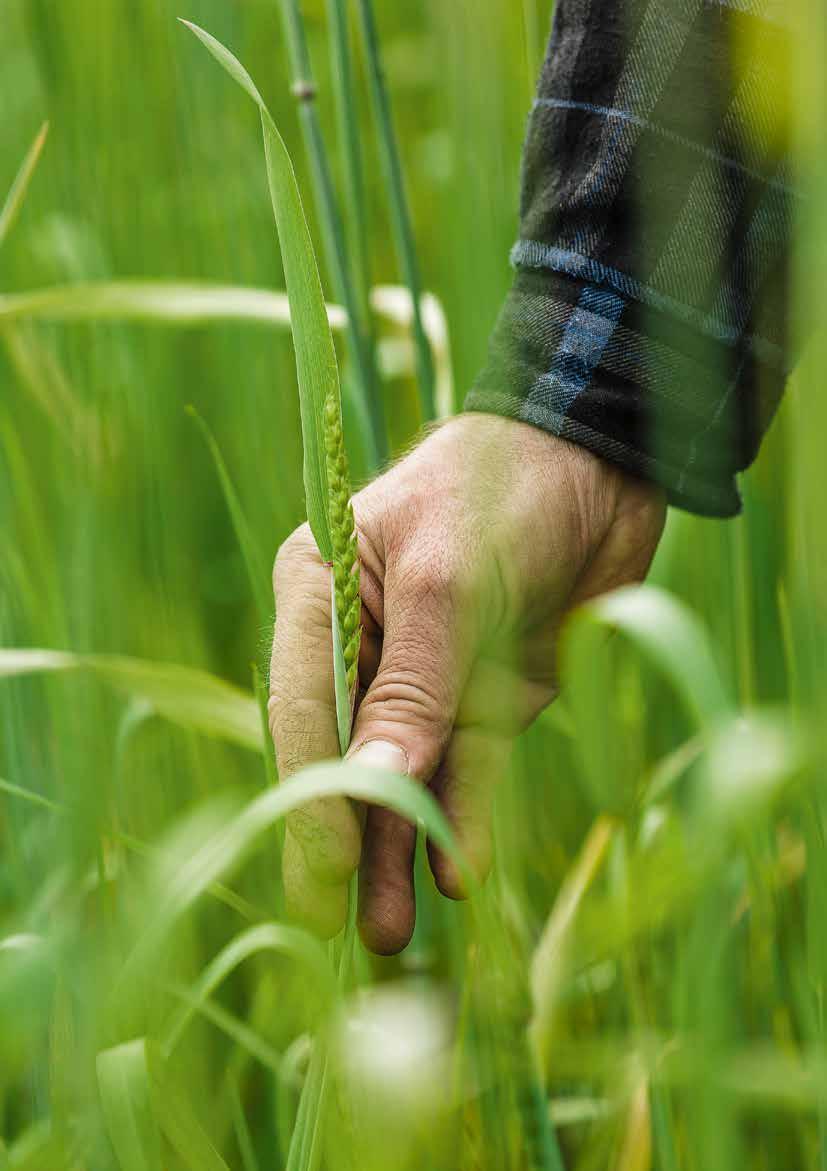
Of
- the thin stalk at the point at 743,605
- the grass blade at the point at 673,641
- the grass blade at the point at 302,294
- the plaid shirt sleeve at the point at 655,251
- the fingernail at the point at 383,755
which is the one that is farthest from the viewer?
the thin stalk at the point at 743,605

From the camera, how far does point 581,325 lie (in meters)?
0.64

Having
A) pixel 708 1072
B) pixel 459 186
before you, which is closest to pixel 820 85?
pixel 708 1072

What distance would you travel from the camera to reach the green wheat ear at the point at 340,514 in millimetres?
378

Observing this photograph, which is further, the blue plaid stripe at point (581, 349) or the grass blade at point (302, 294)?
the blue plaid stripe at point (581, 349)

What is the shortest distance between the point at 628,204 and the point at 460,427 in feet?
0.47

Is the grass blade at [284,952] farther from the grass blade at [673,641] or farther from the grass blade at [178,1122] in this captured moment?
the grass blade at [673,641]

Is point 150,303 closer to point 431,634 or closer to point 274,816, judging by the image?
point 431,634

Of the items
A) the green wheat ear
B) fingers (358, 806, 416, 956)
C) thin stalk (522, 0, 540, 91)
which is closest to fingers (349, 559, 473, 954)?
fingers (358, 806, 416, 956)

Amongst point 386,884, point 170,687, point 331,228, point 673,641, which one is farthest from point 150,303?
point 673,641


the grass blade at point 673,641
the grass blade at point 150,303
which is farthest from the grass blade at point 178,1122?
the grass blade at point 150,303

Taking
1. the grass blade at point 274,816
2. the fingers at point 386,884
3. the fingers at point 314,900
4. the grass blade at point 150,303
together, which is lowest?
the fingers at point 386,884

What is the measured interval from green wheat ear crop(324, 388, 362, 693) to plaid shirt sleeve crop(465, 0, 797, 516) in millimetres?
254

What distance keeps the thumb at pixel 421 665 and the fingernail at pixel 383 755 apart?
0.01 m

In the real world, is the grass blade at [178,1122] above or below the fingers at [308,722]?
below
